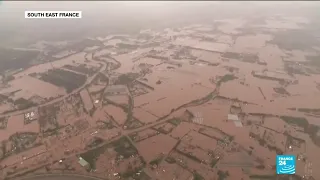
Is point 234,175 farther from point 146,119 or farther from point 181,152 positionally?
point 146,119

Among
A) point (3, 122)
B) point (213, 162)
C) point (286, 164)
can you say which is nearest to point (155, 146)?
point (213, 162)

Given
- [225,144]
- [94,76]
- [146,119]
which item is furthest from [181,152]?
[94,76]

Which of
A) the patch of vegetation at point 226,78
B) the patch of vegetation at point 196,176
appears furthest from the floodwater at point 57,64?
the patch of vegetation at point 196,176

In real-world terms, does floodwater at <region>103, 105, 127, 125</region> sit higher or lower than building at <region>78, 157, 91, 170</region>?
higher

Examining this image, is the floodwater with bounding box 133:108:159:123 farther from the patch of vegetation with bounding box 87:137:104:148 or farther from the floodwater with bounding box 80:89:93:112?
the floodwater with bounding box 80:89:93:112

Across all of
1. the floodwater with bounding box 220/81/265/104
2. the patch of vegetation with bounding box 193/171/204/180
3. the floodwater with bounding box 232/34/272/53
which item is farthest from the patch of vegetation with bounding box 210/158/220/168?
the floodwater with bounding box 232/34/272/53

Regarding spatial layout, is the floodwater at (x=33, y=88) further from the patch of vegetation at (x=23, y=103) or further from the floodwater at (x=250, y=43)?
the floodwater at (x=250, y=43)

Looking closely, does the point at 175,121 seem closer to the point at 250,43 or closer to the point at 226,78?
the point at 226,78

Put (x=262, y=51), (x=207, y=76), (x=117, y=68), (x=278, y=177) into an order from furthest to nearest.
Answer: (x=262, y=51) < (x=117, y=68) < (x=207, y=76) < (x=278, y=177)
